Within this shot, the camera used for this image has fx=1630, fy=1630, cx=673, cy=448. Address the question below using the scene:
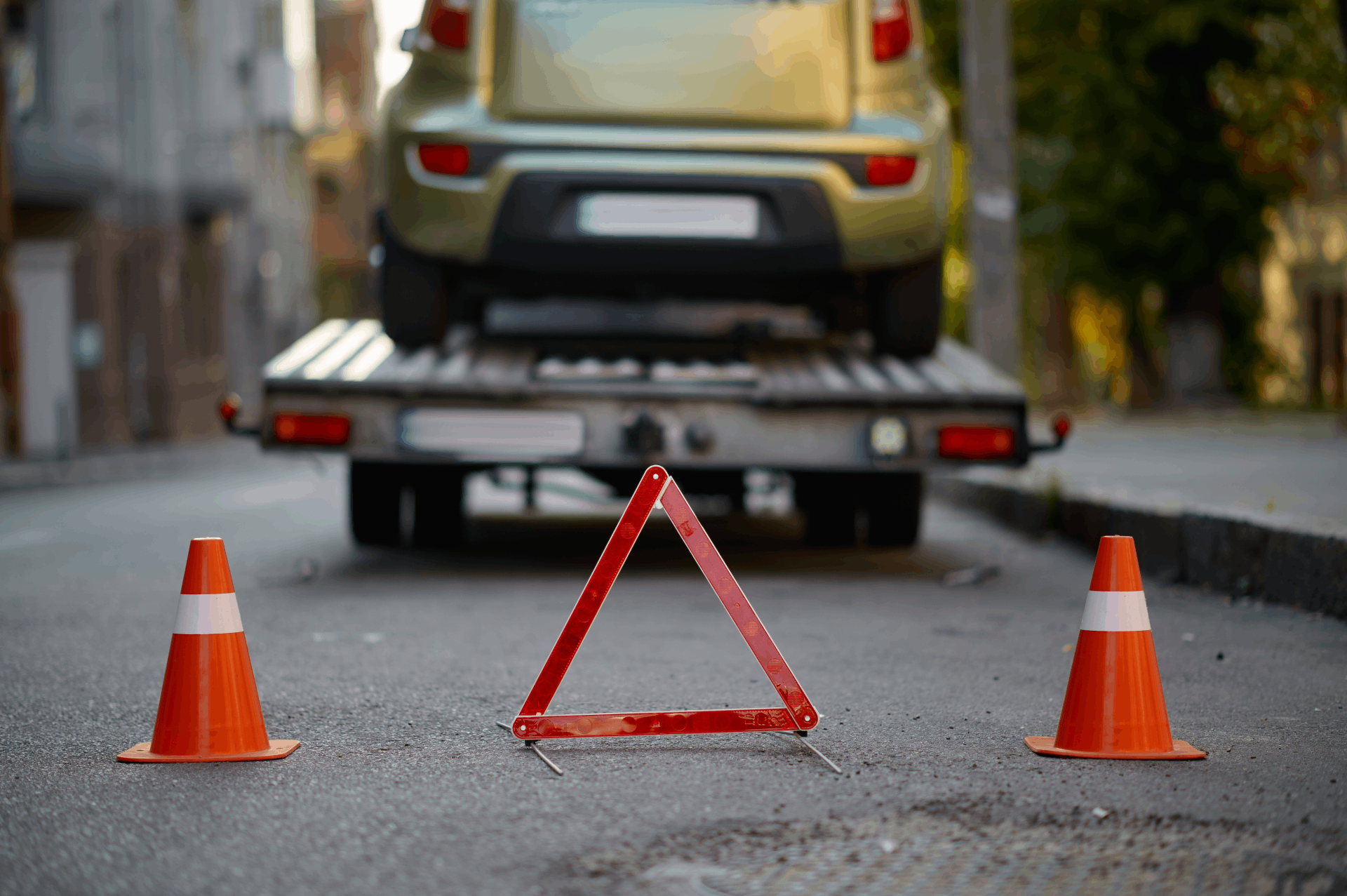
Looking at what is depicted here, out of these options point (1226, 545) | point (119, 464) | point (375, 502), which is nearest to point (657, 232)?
point (375, 502)

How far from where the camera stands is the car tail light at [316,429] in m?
6.63

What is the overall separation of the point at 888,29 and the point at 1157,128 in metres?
16.4

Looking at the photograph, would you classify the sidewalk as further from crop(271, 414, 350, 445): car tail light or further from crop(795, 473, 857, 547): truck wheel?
crop(271, 414, 350, 445): car tail light

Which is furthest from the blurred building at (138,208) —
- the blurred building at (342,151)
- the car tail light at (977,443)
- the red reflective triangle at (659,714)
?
the red reflective triangle at (659,714)

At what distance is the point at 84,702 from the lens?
4.39m

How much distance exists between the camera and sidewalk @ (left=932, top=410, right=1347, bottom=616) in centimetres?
606

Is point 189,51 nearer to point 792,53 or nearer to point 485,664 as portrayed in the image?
point 792,53

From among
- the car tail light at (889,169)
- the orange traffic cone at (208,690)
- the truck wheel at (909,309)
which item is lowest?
the orange traffic cone at (208,690)

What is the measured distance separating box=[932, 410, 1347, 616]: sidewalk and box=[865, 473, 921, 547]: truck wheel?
17.9 inches

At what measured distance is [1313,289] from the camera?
1117 inches

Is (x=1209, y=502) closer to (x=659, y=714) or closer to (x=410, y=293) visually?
(x=410, y=293)

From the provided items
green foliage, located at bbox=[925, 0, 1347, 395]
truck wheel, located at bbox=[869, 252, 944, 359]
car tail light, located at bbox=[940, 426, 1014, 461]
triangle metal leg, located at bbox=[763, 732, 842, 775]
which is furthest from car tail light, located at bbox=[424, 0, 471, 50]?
green foliage, located at bbox=[925, 0, 1347, 395]

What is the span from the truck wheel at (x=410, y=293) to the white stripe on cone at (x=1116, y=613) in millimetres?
4114

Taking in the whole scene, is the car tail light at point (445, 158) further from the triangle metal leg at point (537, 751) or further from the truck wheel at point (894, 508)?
the triangle metal leg at point (537, 751)
